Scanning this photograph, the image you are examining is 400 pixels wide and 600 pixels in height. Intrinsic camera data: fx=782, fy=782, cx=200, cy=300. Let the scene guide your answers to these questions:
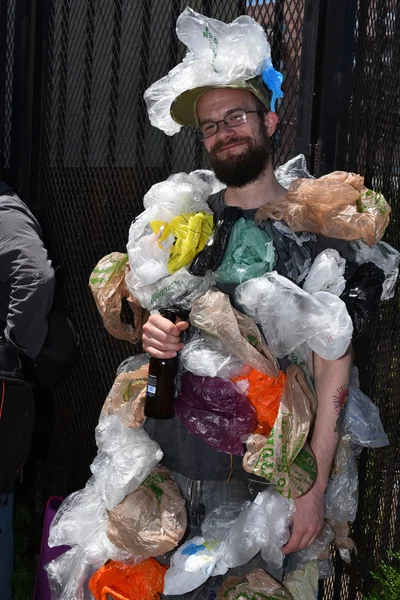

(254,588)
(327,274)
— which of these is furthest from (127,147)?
(254,588)

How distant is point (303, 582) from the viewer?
2.66 m

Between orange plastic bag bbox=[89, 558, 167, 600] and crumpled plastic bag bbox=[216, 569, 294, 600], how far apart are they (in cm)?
27

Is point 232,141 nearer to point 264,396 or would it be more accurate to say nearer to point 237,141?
point 237,141

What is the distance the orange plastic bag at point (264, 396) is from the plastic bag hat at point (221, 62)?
37.8 inches

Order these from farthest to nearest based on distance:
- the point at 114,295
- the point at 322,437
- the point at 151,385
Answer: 1. the point at 114,295
2. the point at 151,385
3. the point at 322,437

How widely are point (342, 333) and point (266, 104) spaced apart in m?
0.90

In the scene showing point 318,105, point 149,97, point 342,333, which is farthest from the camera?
point 318,105

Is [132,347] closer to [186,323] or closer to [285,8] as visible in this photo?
[186,323]

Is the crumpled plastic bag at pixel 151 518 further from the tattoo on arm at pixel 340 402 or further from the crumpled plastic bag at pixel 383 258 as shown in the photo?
the crumpled plastic bag at pixel 383 258

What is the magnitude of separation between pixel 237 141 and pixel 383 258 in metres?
0.64

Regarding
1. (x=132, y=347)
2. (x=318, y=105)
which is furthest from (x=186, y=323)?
(x=132, y=347)

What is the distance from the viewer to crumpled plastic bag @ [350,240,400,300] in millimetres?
2615

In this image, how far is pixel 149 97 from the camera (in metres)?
2.96

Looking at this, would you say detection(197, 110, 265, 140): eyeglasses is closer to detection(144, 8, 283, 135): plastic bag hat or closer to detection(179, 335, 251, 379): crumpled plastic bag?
detection(144, 8, 283, 135): plastic bag hat
